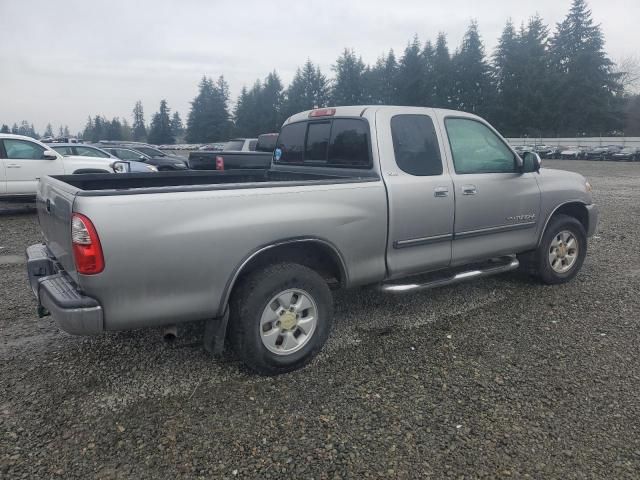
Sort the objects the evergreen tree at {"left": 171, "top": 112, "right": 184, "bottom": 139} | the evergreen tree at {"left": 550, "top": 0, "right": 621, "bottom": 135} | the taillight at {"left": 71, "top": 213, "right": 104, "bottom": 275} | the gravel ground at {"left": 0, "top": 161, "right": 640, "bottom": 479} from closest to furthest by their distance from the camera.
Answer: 1. the gravel ground at {"left": 0, "top": 161, "right": 640, "bottom": 479}
2. the taillight at {"left": 71, "top": 213, "right": 104, "bottom": 275}
3. the evergreen tree at {"left": 550, "top": 0, "right": 621, "bottom": 135}
4. the evergreen tree at {"left": 171, "top": 112, "right": 184, "bottom": 139}

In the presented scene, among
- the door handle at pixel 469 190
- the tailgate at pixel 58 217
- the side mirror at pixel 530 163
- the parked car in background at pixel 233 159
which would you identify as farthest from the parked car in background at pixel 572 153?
the tailgate at pixel 58 217

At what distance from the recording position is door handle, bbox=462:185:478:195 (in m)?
4.34

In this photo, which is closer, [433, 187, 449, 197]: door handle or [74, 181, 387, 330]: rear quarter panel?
[74, 181, 387, 330]: rear quarter panel

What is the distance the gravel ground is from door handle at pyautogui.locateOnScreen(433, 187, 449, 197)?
113 cm

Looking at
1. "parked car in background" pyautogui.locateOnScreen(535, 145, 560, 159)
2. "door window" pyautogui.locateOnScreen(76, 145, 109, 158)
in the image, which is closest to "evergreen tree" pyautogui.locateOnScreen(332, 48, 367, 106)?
"parked car in background" pyautogui.locateOnScreen(535, 145, 560, 159)

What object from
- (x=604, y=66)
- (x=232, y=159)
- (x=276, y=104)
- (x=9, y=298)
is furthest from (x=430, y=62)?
(x=9, y=298)

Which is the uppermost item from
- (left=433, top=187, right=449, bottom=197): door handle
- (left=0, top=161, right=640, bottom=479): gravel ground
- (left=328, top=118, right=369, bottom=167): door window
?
(left=328, top=118, right=369, bottom=167): door window

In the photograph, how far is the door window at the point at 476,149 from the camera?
4.47m

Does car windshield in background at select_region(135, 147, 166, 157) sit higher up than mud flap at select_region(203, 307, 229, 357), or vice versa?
car windshield in background at select_region(135, 147, 166, 157)

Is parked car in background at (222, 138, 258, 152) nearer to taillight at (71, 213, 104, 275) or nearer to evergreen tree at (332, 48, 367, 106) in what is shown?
taillight at (71, 213, 104, 275)

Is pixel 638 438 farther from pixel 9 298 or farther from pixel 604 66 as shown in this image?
pixel 604 66

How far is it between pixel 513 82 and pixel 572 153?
18082 mm

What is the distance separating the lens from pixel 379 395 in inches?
127

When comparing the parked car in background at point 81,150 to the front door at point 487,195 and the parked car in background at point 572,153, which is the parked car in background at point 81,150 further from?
the parked car in background at point 572,153
